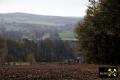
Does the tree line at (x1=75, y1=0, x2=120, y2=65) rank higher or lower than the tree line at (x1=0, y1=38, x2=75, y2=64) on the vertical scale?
higher

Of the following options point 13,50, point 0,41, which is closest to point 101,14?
point 0,41

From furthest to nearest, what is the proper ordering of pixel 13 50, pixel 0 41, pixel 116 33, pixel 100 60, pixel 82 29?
pixel 13 50 → pixel 0 41 → pixel 82 29 → pixel 100 60 → pixel 116 33

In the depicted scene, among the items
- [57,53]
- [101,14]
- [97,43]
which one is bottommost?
[57,53]

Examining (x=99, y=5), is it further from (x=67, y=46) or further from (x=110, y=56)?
(x=67, y=46)

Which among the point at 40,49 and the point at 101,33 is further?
the point at 40,49

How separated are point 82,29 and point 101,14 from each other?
4699mm

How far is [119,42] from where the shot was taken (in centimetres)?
4256

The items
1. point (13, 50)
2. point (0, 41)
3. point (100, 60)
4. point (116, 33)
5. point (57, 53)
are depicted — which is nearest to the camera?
point (116, 33)

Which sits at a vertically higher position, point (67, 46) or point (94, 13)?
point (94, 13)

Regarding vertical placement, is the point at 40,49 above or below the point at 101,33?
below

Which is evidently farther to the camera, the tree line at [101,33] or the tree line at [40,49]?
the tree line at [40,49]

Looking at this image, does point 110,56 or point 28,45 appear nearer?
point 110,56

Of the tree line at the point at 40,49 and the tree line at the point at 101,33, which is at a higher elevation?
the tree line at the point at 101,33

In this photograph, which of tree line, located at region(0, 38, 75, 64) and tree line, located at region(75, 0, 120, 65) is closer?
tree line, located at region(75, 0, 120, 65)
